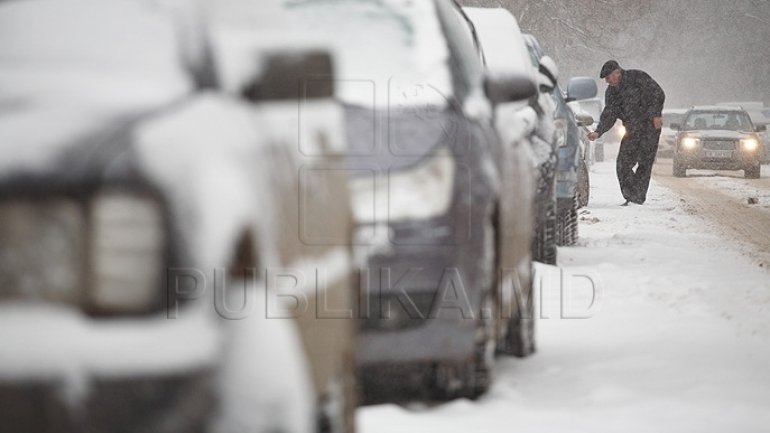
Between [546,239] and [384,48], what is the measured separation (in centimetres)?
385

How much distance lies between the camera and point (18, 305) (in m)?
2.40

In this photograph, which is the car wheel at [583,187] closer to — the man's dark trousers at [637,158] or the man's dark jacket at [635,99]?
the man's dark trousers at [637,158]

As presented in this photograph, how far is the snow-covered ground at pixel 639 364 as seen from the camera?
4.71 metres

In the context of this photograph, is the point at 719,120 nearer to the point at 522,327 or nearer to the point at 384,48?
the point at 522,327

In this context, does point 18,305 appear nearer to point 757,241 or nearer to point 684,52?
point 757,241

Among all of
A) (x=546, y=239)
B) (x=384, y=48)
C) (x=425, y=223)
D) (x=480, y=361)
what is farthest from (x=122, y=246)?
(x=546, y=239)

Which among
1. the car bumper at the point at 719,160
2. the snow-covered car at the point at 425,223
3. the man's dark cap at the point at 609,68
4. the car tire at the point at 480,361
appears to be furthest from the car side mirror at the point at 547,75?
the car bumper at the point at 719,160

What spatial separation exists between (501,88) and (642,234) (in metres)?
7.82

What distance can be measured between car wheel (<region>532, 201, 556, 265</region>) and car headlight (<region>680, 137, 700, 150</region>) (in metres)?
20.7

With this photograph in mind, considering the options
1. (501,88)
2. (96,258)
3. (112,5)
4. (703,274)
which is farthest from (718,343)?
(96,258)

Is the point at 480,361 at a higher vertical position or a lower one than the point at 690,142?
lower

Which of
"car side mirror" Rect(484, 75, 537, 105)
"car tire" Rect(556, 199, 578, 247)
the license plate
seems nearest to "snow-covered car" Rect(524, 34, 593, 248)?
"car tire" Rect(556, 199, 578, 247)

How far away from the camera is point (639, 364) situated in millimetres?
5812

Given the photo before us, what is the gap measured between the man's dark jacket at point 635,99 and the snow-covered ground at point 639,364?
6.20 metres
